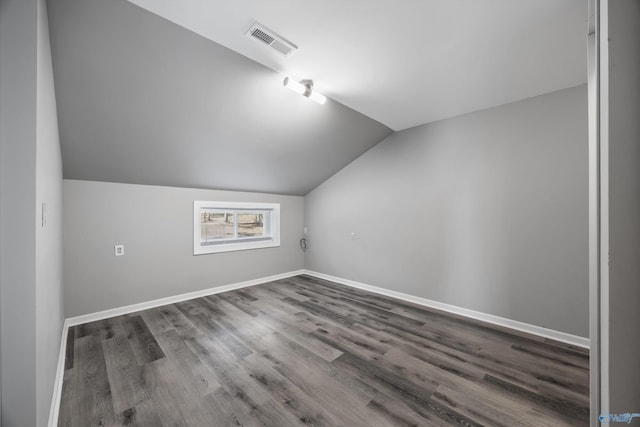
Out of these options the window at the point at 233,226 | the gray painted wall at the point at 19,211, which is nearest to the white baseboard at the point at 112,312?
the window at the point at 233,226

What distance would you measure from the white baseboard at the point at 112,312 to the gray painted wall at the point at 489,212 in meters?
1.89

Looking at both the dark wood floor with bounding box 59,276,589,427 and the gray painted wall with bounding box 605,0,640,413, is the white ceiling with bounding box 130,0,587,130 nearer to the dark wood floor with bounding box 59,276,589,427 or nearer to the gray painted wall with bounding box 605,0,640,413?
the gray painted wall with bounding box 605,0,640,413

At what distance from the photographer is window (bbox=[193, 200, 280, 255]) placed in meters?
3.73

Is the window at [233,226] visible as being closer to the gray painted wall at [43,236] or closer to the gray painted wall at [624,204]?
the gray painted wall at [43,236]

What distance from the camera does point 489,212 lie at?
9.20 ft

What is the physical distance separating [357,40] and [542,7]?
3.67ft

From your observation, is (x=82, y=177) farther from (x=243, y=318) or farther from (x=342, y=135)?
(x=342, y=135)

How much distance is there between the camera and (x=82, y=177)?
2781 mm

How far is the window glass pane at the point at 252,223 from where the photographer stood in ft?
14.6

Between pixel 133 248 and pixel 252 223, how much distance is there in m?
1.88

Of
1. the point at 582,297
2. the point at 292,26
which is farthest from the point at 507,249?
the point at 292,26

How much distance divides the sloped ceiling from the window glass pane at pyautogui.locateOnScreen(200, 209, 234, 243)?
0.50 meters

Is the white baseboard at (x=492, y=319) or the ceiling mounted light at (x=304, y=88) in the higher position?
the ceiling mounted light at (x=304, y=88)
